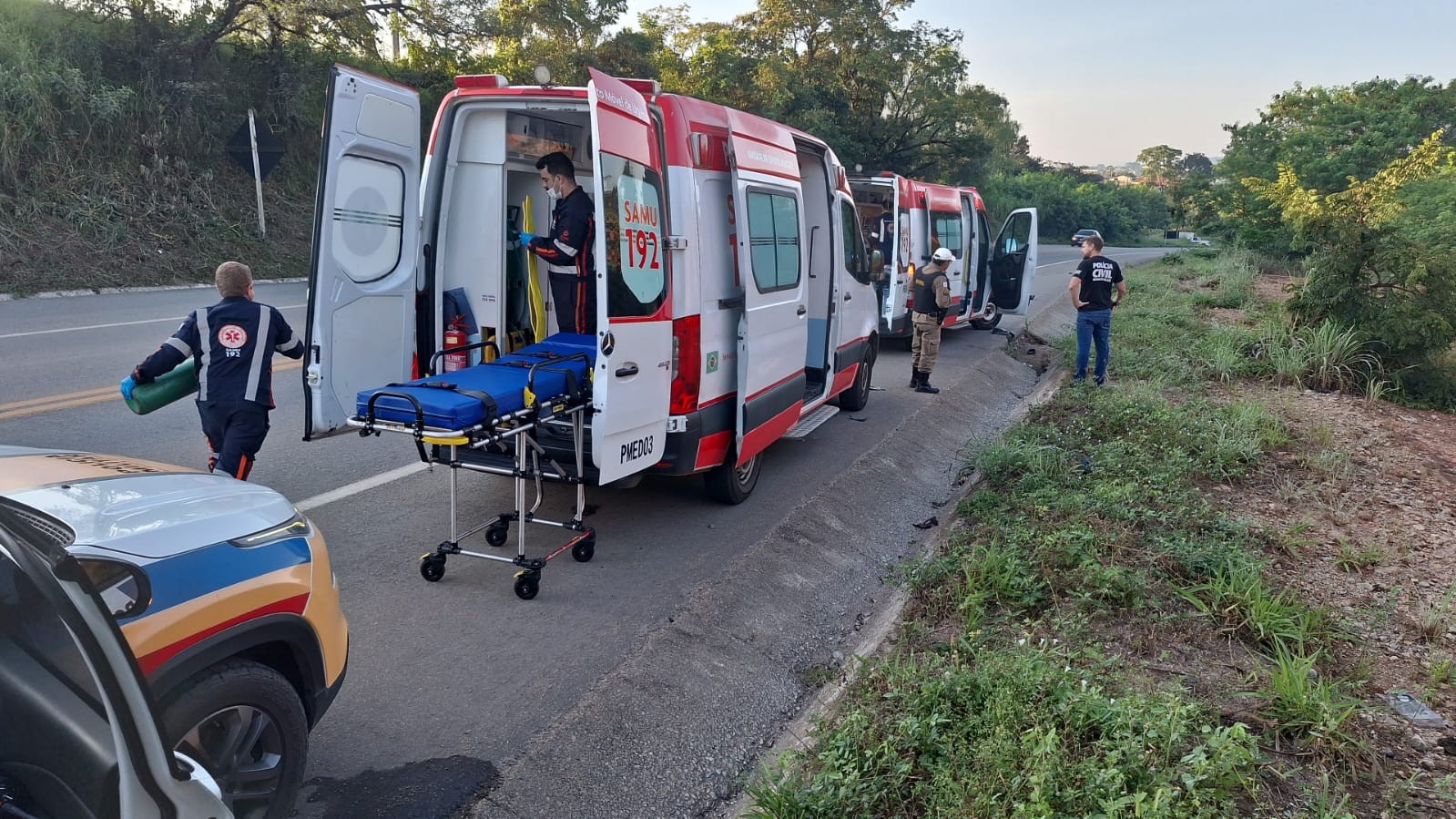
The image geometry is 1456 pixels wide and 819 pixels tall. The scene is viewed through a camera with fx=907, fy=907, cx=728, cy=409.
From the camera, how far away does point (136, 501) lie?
259 cm

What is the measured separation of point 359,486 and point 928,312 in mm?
6627

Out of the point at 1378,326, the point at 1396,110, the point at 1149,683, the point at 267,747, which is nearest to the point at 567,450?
the point at 267,747

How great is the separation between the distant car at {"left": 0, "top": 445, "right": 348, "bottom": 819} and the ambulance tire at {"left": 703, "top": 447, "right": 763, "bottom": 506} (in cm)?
325

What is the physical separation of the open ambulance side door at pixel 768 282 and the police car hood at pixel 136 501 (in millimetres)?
3317

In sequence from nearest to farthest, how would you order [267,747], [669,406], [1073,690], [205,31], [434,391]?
[267,747] → [1073,690] → [434,391] → [669,406] → [205,31]

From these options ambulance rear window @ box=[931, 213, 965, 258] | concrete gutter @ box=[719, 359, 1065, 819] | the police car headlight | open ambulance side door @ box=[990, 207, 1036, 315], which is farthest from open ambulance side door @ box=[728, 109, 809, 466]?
open ambulance side door @ box=[990, 207, 1036, 315]

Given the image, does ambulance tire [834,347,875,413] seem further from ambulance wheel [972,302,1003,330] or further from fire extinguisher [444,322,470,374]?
ambulance wheel [972,302,1003,330]

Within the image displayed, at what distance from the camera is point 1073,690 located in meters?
3.35

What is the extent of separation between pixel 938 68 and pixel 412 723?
1547 inches

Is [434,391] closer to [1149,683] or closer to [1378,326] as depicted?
[1149,683]

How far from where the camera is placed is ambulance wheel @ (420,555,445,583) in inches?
185

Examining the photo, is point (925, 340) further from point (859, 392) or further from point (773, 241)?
point (773, 241)

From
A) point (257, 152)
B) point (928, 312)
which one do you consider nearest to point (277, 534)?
point (928, 312)

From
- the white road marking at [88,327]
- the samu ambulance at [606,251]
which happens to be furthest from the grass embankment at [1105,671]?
the white road marking at [88,327]
